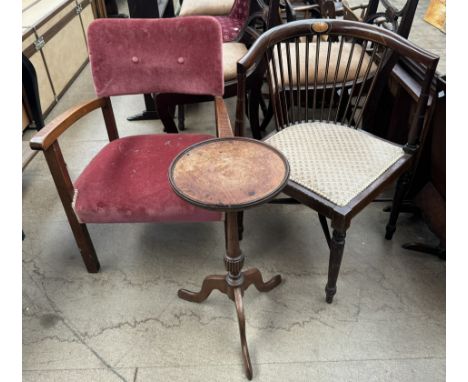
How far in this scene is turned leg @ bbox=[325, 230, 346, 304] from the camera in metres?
1.29

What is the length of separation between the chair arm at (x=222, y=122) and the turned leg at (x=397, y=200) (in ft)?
2.42

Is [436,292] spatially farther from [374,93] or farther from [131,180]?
[131,180]

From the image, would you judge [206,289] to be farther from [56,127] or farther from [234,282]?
[56,127]

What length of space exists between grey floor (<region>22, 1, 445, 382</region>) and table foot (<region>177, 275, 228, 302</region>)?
0.04 m

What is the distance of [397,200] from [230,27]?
1596 millimetres

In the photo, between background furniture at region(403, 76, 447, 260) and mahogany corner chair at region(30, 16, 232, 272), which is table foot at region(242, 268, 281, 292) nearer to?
mahogany corner chair at region(30, 16, 232, 272)

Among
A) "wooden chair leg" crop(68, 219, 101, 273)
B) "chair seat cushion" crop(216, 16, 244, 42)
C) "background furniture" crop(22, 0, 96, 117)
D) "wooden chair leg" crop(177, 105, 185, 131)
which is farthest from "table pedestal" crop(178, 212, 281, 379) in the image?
"background furniture" crop(22, 0, 96, 117)

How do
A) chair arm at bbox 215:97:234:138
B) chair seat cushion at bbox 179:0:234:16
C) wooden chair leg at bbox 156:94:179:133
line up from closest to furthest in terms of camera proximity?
chair arm at bbox 215:97:234:138 < wooden chair leg at bbox 156:94:179:133 < chair seat cushion at bbox 179:0:234:16

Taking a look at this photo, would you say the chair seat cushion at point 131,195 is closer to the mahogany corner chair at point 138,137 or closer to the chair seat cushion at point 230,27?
the mahogany corner chair at point 138,137

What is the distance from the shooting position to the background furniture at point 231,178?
3.15 feet

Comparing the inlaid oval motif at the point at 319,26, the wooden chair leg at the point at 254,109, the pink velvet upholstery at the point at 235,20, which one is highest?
the inlaid oval motif at the point at 319,26

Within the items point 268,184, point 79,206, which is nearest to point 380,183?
point 268,184

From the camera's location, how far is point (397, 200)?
5.30 feet

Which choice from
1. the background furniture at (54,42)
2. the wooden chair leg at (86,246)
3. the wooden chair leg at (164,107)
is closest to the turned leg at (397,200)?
the wooden chair leg at (164,107)
